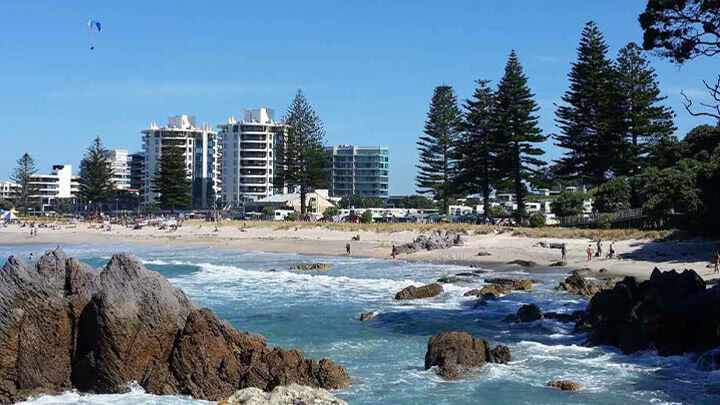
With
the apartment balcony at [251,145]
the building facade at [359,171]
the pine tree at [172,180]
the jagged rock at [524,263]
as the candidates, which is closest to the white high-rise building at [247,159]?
the apartment balcony at [251,145]

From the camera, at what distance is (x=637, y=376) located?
1112cm

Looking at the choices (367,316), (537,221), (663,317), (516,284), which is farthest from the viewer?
(537,221)

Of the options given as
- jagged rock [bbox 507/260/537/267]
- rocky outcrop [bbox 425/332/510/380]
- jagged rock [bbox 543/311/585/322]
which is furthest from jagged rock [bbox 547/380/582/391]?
jagged rock [bbox 507/260/537/267]

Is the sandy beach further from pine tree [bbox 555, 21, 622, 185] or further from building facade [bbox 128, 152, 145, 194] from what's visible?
building facade [bbox 128, 152, 145, 194]

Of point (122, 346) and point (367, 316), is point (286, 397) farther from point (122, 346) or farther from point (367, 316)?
point (367, 316)

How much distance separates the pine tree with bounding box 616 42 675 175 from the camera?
43.6 meters

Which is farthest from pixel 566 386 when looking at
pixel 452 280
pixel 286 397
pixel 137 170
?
pixel 137 170

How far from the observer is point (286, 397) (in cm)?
819

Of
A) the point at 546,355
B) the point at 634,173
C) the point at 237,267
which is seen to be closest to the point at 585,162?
the point at 634,173

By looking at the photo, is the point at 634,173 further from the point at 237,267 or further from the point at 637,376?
the point at 637,376

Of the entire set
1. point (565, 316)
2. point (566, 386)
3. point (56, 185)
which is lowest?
point (566, 386)

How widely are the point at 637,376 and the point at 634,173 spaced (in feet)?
118

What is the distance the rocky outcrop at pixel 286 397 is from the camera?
318 inches

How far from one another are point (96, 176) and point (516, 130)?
52.2 meters
